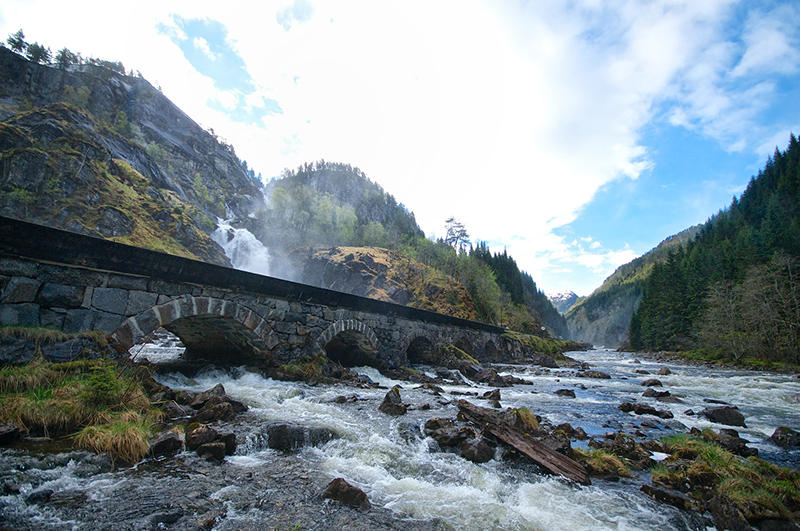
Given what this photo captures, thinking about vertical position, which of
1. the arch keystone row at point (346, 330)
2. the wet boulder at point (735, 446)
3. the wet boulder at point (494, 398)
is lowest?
the wet boulder at point (494, 398)

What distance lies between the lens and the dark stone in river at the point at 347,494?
423 cm

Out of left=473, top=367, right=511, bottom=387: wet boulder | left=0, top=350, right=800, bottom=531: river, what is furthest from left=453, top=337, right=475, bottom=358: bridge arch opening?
left=0, top=350, right=800, bottom=531: river

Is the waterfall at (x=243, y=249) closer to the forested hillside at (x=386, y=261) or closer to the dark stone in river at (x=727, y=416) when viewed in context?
the forested hillside at (x=386, y=261)

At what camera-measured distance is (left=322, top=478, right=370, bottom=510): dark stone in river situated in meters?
4.23

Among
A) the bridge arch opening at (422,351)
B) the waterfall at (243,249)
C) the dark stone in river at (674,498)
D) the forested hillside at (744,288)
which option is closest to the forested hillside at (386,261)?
the waterfall at (243,249)

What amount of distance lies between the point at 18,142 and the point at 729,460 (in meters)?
62.8

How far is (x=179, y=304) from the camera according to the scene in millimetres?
8875

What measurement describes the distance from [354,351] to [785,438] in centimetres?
1542

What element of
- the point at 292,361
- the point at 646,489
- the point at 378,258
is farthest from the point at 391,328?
the point at 378,258

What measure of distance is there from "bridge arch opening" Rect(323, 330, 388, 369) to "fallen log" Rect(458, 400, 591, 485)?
915cm

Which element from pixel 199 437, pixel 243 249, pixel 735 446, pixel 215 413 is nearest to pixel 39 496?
pixel 199 437

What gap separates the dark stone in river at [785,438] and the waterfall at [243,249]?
6518cm

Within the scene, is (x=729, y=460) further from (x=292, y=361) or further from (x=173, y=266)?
(x=173, y=266)

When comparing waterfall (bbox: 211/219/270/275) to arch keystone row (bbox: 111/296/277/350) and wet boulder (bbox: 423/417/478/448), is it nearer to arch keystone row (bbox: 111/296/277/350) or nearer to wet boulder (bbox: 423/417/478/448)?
arch keystone row (bbox: 111/296/277/350)
